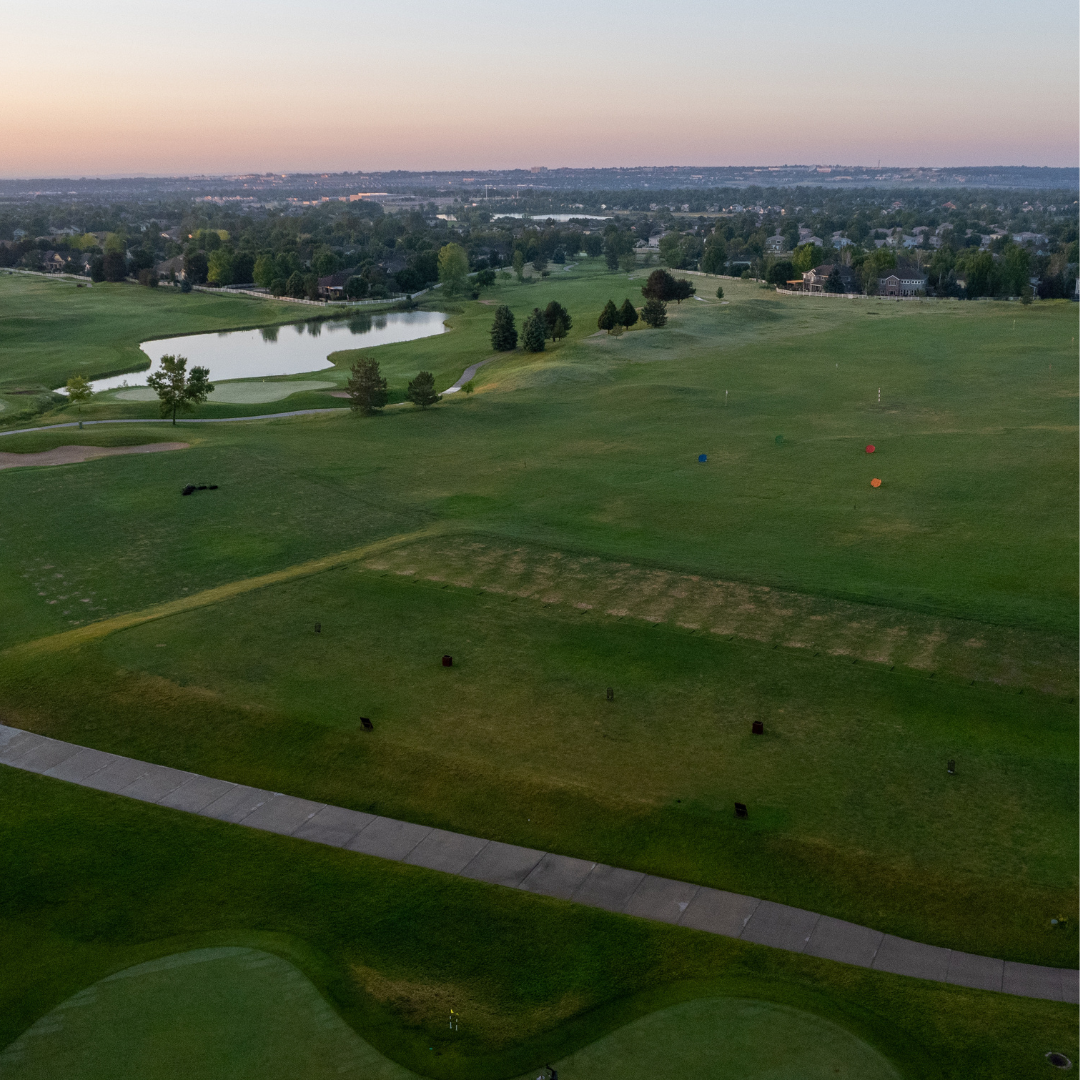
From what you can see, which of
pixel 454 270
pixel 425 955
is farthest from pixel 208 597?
pixel 454 270

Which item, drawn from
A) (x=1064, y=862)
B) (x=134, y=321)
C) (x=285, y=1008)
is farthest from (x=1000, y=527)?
(x=134, y=321)

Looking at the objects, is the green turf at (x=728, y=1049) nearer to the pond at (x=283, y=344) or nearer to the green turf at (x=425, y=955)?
the green turf at (x=425, y=955)

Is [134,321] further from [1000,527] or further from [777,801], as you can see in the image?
[777,801]

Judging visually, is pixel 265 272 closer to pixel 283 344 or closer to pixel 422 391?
pixel 283 344

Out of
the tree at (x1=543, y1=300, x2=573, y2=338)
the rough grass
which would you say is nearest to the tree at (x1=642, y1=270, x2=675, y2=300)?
the tree at (x1=543, y1=300, x2=573, y2=338)

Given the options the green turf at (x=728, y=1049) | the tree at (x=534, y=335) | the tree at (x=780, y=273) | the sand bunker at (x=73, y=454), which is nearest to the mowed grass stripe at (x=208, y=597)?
the sand bunker at (x=73, y=454)

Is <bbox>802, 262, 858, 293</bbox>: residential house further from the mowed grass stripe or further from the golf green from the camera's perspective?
the golf green
